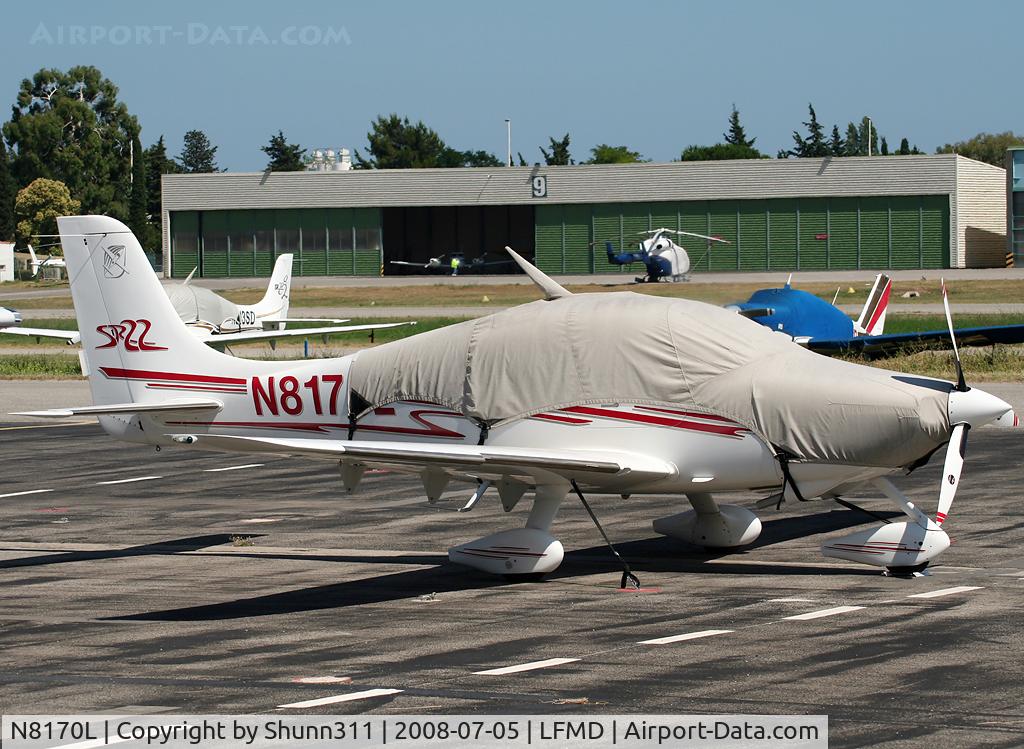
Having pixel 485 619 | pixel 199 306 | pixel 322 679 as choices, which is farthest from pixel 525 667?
pixel 199 306

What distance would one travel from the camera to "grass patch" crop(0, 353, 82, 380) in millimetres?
37625

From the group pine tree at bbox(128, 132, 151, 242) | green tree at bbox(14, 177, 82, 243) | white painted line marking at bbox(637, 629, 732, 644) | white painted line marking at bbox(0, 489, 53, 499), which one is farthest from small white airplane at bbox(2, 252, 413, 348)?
pine tree at bbox(128, 132, 151, 242)

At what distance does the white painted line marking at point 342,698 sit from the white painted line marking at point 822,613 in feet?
10.7

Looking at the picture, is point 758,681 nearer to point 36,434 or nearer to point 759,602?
point 759,602

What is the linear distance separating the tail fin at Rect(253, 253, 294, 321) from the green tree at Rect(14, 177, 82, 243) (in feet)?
263

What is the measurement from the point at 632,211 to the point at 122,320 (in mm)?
77012

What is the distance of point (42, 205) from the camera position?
405 feet

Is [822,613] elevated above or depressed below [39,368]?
above

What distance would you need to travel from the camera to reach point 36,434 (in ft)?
87.1

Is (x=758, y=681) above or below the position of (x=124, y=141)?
below

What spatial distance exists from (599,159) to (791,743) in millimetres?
163329

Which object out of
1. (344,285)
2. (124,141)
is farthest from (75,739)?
(124,141)

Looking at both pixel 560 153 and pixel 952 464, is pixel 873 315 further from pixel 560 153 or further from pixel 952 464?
pixel 560 153

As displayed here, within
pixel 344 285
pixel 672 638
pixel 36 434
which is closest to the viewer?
pixel 672 638
